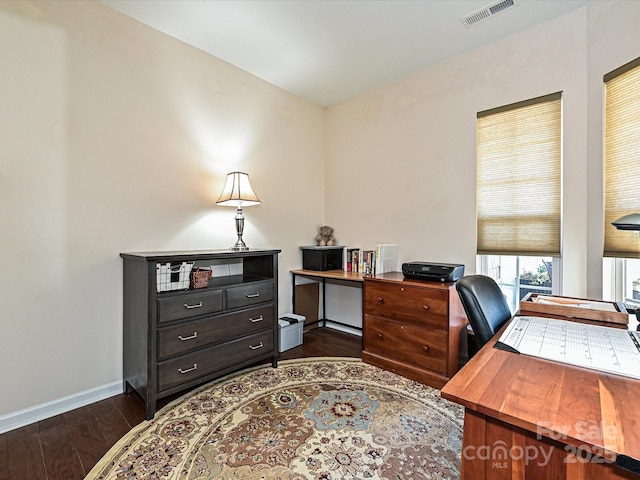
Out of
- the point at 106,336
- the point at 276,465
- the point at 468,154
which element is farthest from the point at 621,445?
the point at 106,336

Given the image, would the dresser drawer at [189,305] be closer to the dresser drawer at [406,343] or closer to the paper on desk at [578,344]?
the dresser drawer at [406,343]

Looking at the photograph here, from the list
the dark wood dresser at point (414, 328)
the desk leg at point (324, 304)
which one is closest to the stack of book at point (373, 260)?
the dark wood dresser at point (414, 328)

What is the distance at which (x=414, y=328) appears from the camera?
7.87 feet

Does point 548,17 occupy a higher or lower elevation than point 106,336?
higher

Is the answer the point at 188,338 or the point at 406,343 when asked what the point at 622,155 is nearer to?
the point at 406,343

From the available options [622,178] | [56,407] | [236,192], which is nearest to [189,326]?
[56,407]

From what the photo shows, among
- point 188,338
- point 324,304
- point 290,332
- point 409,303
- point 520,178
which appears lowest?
point 290,332

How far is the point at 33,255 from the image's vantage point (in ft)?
6.14

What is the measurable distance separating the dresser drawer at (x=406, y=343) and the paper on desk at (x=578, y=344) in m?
0.96

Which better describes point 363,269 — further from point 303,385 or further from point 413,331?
point 303,385

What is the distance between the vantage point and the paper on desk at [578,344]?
934mm

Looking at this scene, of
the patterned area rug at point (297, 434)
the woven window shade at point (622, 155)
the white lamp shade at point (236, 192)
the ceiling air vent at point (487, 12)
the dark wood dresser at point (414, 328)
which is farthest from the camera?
the white lamp shade at point (236, 192)

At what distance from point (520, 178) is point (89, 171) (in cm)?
317

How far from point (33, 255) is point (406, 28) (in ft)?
9.87
